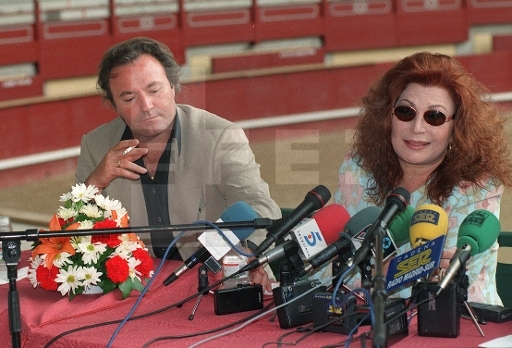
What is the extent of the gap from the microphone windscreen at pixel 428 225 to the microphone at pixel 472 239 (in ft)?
0.15

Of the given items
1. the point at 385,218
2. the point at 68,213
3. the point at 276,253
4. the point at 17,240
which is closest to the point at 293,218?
the point at 276,253

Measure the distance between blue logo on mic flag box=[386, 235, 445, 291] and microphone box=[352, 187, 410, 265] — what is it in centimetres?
10

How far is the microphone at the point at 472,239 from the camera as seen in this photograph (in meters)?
2.13

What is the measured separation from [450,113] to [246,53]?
8278 mm

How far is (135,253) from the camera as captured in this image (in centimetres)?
278

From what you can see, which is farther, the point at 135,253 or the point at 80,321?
the point at 135,253

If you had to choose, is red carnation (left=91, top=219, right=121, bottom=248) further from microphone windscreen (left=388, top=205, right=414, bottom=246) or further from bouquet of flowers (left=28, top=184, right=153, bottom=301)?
microphone windscreen (left=388, top=205, right=414, bottom=246)

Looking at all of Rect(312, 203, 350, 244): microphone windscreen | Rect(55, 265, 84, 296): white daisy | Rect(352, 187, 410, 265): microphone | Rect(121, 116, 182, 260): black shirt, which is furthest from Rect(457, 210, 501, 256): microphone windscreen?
Rect(121, 116, 182, 260): black shirt

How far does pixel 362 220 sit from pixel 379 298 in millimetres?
470

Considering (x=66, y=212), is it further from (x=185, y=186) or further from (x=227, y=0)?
(x=227, y=0)

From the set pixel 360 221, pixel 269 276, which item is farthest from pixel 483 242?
pixel 269 276

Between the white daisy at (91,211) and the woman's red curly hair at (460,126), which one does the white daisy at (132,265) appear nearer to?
the white daisy at (91,211)

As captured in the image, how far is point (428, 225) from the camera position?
88.6 inches

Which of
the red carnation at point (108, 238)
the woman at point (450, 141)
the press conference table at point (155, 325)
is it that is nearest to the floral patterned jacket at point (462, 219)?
the woman at point (450, 141)
